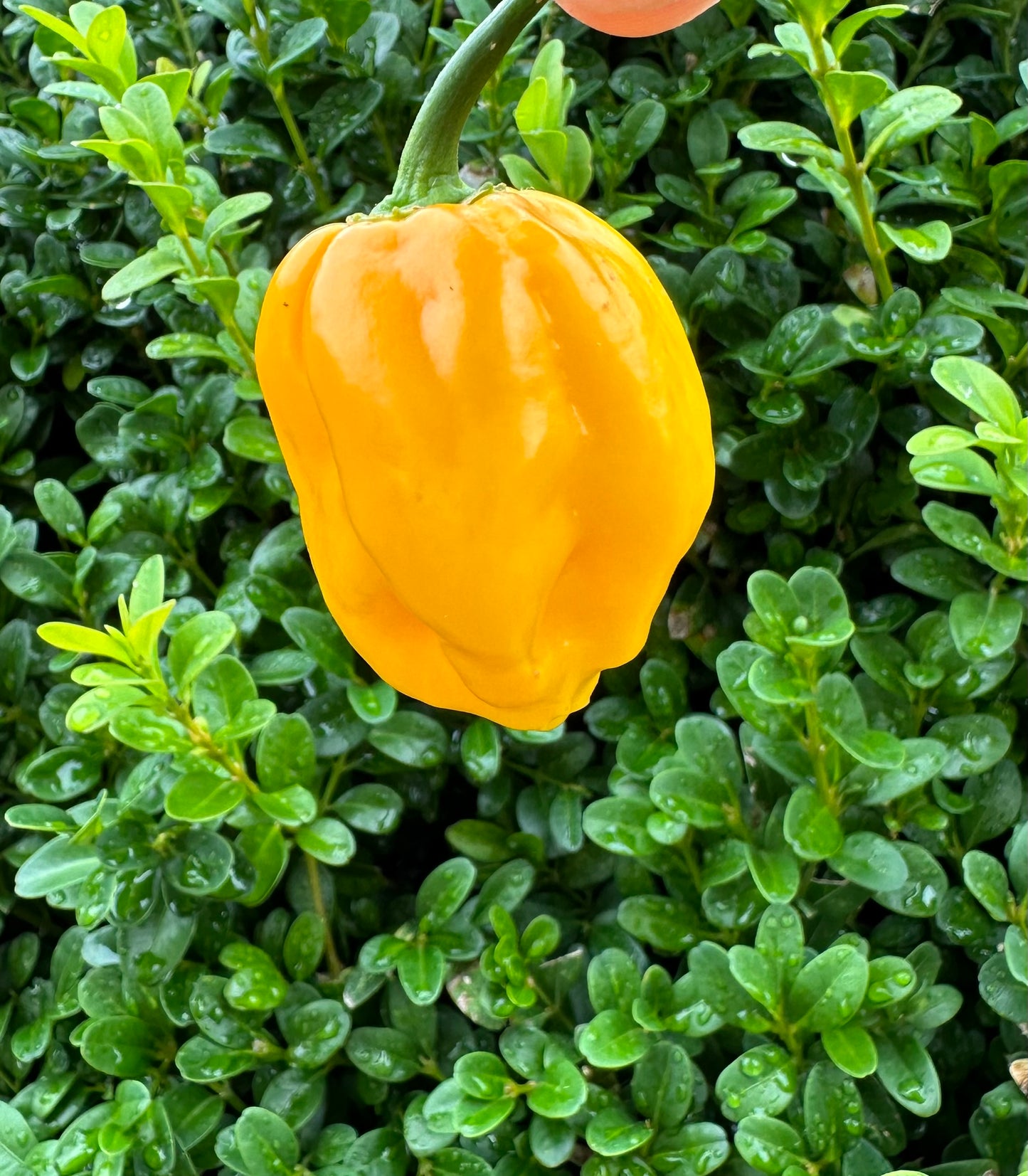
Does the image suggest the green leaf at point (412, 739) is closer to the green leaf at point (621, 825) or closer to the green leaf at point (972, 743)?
the green leaf at point (621, 825)

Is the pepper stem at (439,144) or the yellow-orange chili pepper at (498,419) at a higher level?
the pepper stem at (439,144)

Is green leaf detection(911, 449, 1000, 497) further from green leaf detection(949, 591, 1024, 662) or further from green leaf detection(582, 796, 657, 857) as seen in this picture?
green leaf detection(582, 796, 657, 857)

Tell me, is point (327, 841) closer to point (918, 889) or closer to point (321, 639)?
point (321, 639)

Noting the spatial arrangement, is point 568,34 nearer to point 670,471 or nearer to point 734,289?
point 734,289

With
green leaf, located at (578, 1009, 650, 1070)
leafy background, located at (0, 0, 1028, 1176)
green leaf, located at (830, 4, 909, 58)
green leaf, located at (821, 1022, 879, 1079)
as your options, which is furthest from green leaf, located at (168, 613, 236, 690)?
green leaf, located at (830, 4, 909, 58)

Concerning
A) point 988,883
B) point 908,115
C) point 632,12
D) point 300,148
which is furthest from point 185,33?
point 988,883

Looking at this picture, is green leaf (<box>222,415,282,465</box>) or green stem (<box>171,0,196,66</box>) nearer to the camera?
green leaf (<box>222,415,282,465</box>)

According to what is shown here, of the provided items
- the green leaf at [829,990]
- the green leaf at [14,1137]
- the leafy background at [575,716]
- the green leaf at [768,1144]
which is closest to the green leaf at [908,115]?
the leafy background at [575,716]
